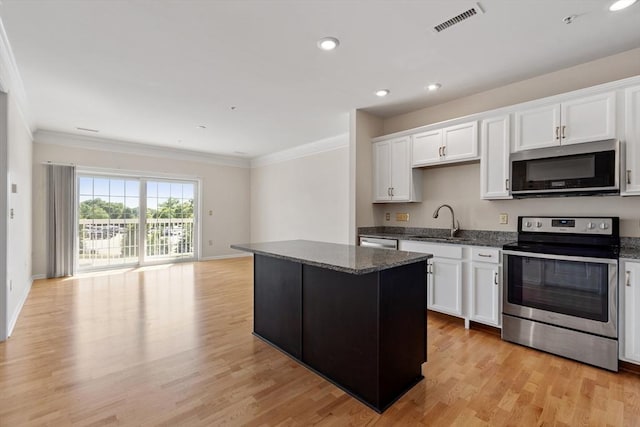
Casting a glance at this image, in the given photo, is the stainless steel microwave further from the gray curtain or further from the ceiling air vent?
the gray curtain

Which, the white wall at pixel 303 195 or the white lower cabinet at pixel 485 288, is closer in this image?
the white lower cabinet at pixel 485 288

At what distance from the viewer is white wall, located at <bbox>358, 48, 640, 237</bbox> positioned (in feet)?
8.84

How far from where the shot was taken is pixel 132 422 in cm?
171

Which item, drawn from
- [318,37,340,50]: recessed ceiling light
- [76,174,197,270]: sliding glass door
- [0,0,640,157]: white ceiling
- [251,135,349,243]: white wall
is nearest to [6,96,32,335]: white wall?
[0,0,640,157]: white ceiling

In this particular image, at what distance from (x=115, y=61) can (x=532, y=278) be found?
14.2 feet

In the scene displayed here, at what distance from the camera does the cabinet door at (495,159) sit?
3.09m

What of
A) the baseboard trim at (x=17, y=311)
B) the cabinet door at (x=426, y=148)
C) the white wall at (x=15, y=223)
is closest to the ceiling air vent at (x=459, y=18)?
the cabinet door at (x=426, y=148)

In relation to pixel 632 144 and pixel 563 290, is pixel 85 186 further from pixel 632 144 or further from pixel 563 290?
pixel 632 144

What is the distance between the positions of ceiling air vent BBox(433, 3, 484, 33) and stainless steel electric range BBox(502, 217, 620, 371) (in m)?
1.98

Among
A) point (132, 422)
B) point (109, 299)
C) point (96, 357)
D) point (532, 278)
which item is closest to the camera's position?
point (132, 422)

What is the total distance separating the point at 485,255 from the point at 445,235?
0.86 metres

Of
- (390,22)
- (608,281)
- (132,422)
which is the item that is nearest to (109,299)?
(132,422)

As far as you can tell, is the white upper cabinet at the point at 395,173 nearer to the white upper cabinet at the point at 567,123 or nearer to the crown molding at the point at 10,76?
the white upper cabinet at the point at 567,123

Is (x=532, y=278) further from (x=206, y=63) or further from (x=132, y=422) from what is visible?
(x=206, y=63)
